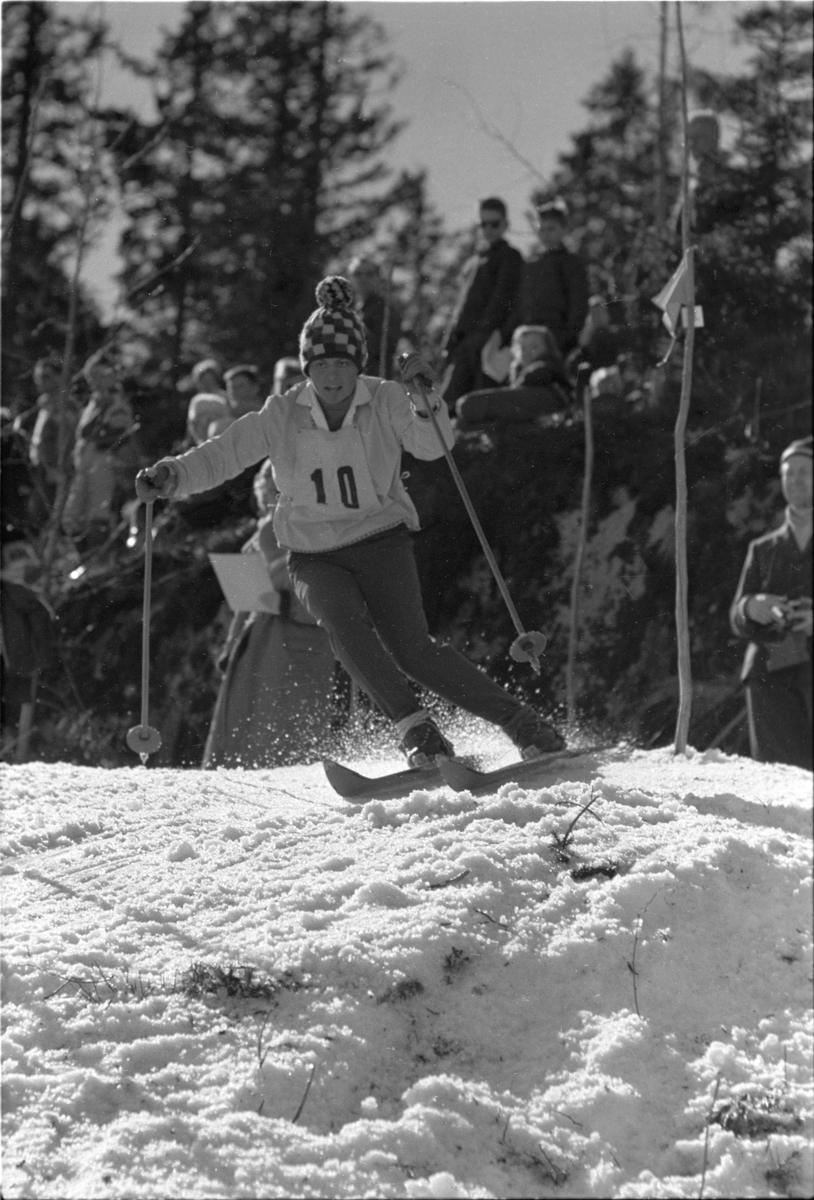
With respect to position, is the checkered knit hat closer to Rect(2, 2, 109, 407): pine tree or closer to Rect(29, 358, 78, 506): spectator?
Rect(2, 2, 109, 407): pine tree

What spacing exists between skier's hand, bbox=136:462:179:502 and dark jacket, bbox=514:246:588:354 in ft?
6.87

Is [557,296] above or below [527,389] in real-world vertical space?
above

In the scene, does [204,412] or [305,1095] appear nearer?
[305,1095]

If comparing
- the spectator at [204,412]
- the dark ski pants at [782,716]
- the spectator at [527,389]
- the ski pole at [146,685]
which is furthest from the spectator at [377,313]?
the dark ski pants at [782,716]

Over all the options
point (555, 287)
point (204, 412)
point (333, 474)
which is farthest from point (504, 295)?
point (333, 474)

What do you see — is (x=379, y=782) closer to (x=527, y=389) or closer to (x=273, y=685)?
(x=273, y=685)

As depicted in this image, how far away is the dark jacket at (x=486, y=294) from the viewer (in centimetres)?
558

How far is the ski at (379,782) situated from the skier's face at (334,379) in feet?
4.22

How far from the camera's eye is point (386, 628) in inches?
181

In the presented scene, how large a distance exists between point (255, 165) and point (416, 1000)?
412 cm

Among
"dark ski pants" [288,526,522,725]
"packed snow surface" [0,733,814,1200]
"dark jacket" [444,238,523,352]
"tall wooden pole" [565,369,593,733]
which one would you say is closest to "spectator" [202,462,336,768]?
"dark ski pants" [288,526,522,725]

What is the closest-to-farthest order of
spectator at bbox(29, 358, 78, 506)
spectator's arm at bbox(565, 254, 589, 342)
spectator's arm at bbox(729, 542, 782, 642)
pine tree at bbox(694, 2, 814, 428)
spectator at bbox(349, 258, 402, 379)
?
spectator's arm at bbox(729, 542, 782, 642), spectator at bbox(349, 258, 402, 379), pine tree at bbox(694, 2, 814, 428), spectator's arm at bbox(565, 254, 589, 342), spectator at bbox(29, 358, 78, 506)

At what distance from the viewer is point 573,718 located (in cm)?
509

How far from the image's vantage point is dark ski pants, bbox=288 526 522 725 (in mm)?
4438
